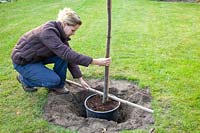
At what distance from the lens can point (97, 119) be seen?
412cm

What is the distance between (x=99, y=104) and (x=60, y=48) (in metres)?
0.89

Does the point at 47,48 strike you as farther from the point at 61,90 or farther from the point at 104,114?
the point at 104,114

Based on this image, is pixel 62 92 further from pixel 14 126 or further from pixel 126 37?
pixel 126 37

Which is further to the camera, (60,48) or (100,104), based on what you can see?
(100,104)

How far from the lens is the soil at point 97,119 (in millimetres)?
3979

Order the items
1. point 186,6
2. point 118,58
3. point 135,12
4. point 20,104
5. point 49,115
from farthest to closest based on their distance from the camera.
Answer: 1. point 186,6
2. point 135,12
3. point 118,58
4. point 20,104
5. point 49,115

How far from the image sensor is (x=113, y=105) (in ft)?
14.8

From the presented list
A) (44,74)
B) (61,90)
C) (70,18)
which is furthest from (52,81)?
(70,18)

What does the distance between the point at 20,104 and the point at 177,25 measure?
14.6 feet

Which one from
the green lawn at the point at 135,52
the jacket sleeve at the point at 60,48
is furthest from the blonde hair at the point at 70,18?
the green lawn at the point at 135,52

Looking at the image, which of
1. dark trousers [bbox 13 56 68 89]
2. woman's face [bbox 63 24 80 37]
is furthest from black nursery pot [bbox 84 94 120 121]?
woman's face [bbox 63 24 80 37]

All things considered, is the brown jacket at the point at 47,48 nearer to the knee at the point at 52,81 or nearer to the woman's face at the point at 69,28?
the woman's face at the point at 69,28

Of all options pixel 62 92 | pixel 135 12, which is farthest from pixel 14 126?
pixel 135 12

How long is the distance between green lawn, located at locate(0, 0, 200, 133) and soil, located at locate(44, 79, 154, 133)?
0.11 meters
